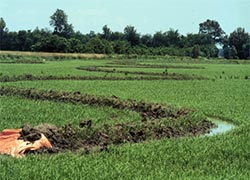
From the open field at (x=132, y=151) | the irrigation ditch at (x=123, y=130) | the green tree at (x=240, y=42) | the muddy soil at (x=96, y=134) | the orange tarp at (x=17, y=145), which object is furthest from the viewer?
the green tree at (x=240, y=42)

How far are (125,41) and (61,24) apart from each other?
1286 centimetres

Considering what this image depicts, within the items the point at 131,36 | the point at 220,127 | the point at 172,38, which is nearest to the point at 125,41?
the point at 131,36

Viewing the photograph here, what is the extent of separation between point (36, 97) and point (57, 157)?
10.1 meters

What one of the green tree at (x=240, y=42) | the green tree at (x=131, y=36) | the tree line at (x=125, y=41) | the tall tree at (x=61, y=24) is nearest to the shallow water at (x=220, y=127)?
the tree line at (x=125, y=41)

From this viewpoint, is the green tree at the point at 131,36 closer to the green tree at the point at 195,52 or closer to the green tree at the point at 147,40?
the green tree at the point at 147,40

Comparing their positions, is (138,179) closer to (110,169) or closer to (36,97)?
(110,169)

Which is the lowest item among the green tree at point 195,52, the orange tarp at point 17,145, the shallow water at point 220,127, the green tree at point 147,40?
the green tree at point 195,52

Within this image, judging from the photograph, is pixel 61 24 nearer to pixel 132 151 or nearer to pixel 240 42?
pixel 240 42

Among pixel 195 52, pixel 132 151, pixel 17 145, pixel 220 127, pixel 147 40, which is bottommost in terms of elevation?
pixel 195 52

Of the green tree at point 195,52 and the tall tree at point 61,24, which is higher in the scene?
the tall tree at point 61,24

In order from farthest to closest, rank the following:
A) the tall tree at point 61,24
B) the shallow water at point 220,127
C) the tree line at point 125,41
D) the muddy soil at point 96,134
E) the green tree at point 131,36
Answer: the green tree at point 131,36, the tall tree at point 61,24, the tree line at point 125,41, the shallow water at point 220,127, the muddy soil at point 96,134

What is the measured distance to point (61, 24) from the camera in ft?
294

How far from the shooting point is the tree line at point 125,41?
241 ft

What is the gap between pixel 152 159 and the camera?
326 inches
